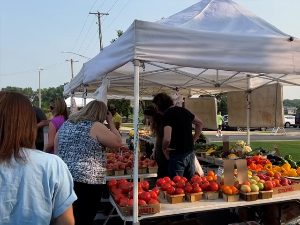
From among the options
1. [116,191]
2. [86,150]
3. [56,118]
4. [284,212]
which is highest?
[56,118]

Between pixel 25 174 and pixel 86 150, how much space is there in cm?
153

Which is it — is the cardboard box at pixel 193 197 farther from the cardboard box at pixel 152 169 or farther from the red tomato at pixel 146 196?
the cardboard box at pixel 152 169

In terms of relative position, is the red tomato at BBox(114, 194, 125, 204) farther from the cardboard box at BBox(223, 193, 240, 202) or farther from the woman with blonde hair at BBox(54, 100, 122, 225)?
the cardboard box at BBox(223, 193, 240, 202)

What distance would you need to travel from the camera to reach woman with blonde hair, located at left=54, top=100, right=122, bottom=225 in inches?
108

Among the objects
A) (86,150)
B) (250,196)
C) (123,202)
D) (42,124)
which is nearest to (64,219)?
(86,150)

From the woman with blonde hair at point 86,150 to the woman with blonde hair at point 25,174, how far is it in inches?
57.2

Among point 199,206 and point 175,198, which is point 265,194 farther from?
point 175,198

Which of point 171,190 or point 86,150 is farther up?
point 86,150

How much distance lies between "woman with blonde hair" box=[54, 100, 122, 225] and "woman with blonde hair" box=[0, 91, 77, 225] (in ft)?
4.77

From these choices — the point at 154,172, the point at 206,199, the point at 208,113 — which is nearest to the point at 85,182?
the point at 206,199

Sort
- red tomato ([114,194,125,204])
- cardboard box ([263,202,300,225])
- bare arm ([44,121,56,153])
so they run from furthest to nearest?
bare arm ([44,121,56,153]) → cardboard box ([263,202,300,225]) → red tomato ([114,194,125,204])

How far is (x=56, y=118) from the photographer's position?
13.1 feet

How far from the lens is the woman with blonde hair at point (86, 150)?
9.02ft

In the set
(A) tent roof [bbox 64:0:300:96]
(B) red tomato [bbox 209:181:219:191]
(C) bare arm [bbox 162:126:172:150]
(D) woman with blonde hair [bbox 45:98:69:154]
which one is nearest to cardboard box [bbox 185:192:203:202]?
(B) red tomato [bbox 209:181:219:191]
